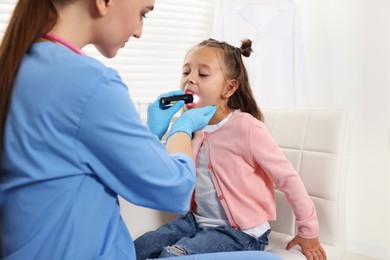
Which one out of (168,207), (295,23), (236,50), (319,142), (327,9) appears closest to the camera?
(168,207)

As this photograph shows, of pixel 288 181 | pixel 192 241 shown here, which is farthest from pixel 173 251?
pixel 288 181

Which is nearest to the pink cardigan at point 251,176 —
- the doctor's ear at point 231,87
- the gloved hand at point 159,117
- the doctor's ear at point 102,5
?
the doctor's ear at point 231,87

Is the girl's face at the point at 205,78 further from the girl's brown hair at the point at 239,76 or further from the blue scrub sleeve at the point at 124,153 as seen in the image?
the blue scrub sleeve at the point at 124,153

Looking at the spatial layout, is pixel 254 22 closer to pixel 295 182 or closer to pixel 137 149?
pixel 295 182

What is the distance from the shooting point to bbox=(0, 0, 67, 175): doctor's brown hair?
647 millimetres

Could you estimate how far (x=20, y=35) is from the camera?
2.17 feet

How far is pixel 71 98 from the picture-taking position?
0.62 m

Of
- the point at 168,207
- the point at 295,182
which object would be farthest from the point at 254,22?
the point at 168,207

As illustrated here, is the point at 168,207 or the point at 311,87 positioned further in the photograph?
the point at 311,87

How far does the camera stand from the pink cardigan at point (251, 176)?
1199 mm

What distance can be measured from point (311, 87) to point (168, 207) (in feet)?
5.98

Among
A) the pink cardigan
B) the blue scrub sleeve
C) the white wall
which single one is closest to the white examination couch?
the pink cardigan

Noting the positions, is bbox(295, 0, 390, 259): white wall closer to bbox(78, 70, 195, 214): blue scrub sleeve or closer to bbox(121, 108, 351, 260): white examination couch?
bbox(121, 108, 351, 260): white examination couch

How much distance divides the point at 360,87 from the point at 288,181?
1.23 m
